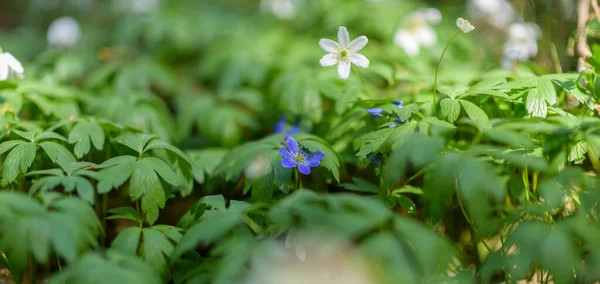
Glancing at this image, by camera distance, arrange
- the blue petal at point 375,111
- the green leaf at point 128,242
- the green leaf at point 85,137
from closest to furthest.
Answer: the green leaf at point 128,242 < the green leaf at point 85,137 < the blue petal at point 375,111

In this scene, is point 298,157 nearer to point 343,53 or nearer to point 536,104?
point 343,53

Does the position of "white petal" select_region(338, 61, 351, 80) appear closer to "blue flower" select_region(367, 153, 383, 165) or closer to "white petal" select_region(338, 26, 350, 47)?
"white petal" select_region(338, 26, 350, 47)

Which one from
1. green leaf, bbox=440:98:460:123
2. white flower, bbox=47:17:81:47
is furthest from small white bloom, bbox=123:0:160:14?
green leaf, bbox=440:98:460:123

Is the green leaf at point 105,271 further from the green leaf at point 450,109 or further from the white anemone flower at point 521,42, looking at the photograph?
the white anemone flower at point 521,42

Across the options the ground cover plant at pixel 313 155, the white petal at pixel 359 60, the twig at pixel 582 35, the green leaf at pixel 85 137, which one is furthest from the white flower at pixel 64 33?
the twig at pixel 582 35

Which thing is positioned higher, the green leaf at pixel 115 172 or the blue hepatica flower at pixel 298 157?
the green leaf at pixel 115 172

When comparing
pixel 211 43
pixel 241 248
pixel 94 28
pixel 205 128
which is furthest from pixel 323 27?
pixel 241 248

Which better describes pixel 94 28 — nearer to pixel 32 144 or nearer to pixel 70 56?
pixel 70 56
